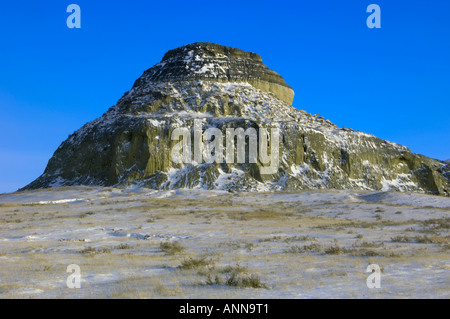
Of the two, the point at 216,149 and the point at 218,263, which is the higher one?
the point at 216,149

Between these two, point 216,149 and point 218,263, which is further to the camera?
point 216,149

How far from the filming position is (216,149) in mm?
86188

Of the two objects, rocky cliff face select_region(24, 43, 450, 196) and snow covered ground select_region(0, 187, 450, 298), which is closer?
snow covered ground select_region(0, 187, 450, 298)

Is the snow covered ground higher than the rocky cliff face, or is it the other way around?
the rocky cliff face

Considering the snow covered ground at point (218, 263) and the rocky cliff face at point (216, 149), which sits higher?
the rocky cliff face at point (216, 149)

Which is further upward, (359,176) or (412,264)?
(359,176)

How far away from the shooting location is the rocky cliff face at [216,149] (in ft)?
269

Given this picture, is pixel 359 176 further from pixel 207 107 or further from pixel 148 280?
pixel 148 280

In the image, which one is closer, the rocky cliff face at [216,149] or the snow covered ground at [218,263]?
the snow covered ground at [218,263]

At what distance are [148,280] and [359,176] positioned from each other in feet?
280

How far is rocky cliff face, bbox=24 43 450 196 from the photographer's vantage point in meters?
82.1
